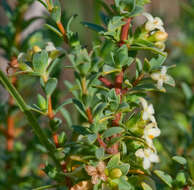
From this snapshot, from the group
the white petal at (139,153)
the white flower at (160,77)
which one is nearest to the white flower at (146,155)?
the white petal at (139,153)

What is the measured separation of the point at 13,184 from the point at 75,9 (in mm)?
1249

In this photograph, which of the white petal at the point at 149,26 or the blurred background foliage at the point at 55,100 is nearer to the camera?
the white petal at the point at 149,26

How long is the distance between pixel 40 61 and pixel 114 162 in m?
0.20

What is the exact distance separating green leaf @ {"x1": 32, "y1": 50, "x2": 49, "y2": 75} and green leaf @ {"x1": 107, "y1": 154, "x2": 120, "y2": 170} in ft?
0.60

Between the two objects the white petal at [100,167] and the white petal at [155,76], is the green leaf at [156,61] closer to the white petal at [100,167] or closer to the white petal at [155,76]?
the white petal at [155,76]

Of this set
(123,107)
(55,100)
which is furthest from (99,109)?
(55,100)

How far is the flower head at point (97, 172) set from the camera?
507 millimetres

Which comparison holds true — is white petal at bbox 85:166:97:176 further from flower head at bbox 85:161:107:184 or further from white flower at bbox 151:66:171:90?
white flower at bbox 151:66:171:90

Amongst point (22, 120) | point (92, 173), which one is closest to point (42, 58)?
point (92, 173)

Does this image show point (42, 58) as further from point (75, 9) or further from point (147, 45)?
point (75, 9)

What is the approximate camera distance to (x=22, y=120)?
105 cm

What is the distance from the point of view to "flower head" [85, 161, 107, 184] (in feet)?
1.66

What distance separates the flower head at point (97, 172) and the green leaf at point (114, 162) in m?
0.01

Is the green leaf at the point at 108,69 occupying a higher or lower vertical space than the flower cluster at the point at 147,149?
higher
